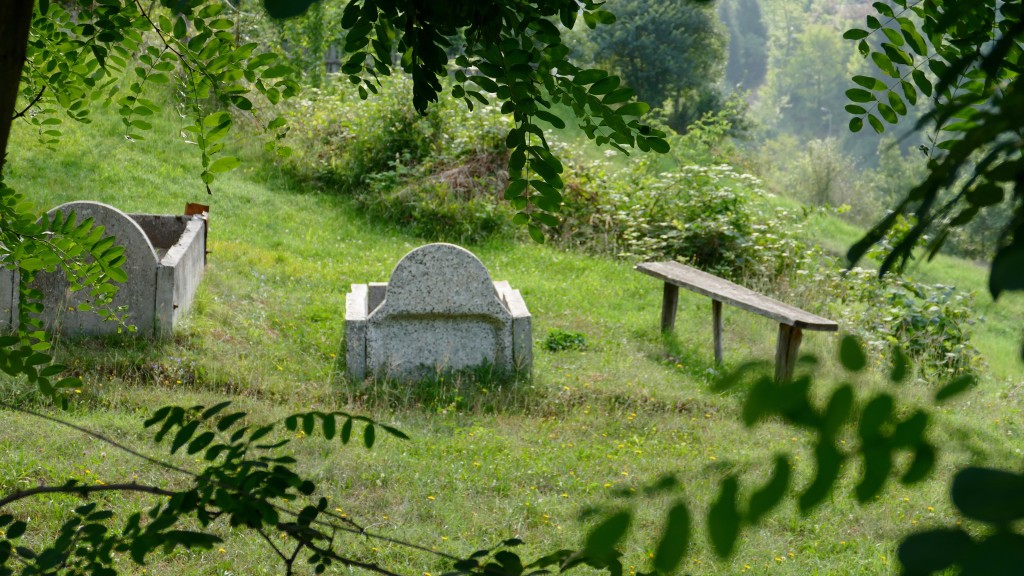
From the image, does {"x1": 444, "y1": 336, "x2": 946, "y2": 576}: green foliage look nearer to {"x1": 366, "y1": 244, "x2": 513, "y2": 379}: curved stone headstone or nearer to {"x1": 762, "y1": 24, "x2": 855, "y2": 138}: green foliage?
{"x1": 366, "y1": 244, "x2": 513, "y2": 379}: curved stone headstone

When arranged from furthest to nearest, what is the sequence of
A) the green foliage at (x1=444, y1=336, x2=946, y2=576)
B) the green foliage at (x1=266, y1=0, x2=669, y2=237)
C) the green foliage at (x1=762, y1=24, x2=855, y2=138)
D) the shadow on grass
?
the green foliage at (x1=762, y1=24, x2=855, y2=138)
the shadow on grass
the green foliage at (x1=266, y1=0, x2=669, y2=237)
the green foliage at (x1=444, y1=336, x2=946, y2=576)

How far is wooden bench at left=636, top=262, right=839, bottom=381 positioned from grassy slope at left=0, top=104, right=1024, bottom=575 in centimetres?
34

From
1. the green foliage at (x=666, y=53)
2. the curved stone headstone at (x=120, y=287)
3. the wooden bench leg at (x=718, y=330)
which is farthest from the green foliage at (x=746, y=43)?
the curved stone headstone at (x=120, y=287)

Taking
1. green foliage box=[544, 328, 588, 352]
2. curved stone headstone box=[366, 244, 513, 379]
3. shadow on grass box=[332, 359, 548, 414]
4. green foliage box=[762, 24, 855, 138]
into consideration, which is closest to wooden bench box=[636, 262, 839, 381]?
green foliage box=[544, 328, 588, 352]

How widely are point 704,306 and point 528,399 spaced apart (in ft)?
12.9

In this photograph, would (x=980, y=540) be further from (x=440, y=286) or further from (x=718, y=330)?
(x=718, y=330)

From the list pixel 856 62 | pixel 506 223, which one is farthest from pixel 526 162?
pixel 856 62

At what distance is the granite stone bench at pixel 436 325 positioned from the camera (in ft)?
22.6

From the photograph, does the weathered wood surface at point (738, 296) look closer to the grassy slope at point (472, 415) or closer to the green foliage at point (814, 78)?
the grassy slope at point (472, 415)

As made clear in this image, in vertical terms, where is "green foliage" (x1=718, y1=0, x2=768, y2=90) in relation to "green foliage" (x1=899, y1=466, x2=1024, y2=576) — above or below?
above

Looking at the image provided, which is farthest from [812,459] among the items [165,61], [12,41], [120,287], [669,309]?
[669,309]

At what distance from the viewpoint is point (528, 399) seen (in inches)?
269

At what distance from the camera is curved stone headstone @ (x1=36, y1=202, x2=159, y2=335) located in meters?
6.84

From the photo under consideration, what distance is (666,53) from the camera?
29250 millimetres
